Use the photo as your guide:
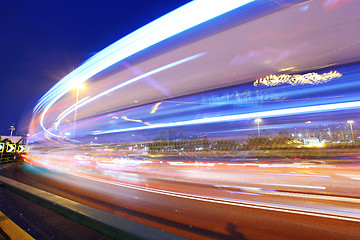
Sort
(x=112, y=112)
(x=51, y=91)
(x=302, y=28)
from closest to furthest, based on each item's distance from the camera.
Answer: (x=302, y=28) < (x=51, y=91) < (x=112, y=112)

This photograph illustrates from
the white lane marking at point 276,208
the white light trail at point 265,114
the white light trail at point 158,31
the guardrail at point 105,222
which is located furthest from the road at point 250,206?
the white light trail at point 158,31

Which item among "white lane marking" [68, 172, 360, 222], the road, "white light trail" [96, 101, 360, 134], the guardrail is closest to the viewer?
the guardrail

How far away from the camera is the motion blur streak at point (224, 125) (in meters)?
3.81

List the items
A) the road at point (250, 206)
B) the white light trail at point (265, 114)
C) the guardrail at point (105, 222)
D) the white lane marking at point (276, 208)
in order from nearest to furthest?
the guardrail at point (105, 222) < the road at point (250, 206) < the white lane marking at point (276, 208) < the white light trail at point (265, 114)

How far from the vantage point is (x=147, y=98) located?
11695mm

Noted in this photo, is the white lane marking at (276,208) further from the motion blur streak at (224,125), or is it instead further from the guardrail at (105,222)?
the guardrail at (105,222)

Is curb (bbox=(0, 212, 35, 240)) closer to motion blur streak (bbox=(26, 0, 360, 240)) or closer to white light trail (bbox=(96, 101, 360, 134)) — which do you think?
motion blur streak (bbox=(26, 0, 360, 240))

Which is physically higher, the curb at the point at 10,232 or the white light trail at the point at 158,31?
the white light trail at the point at 158,31

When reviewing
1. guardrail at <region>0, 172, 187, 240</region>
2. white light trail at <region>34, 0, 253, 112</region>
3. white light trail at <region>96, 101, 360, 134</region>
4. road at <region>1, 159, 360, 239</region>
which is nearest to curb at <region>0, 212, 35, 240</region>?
guardrail at <region>0, 172, 187, 240</region>

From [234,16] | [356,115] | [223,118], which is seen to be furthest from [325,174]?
[234,16]

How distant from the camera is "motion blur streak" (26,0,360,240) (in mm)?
3814

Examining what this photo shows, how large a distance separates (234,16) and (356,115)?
8812 mm

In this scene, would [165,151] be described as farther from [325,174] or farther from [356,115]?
[356,115]

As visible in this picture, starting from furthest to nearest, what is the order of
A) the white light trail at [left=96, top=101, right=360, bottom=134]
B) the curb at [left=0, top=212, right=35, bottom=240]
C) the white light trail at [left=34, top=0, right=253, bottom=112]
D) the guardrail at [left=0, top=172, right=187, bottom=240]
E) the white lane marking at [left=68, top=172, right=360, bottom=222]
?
the white light trail at [left=96, top=101, right=360, bottom=134] < the white light trail at [left=34, top=0, right=253, bottom=112] < the white lane marking at [left=68, top=172, right=360, bottom=222] < the curb at [left=0, top=212, right=35, bottom=240] < the guardrail at [left=0, top=172, right=187, bottom=240]
